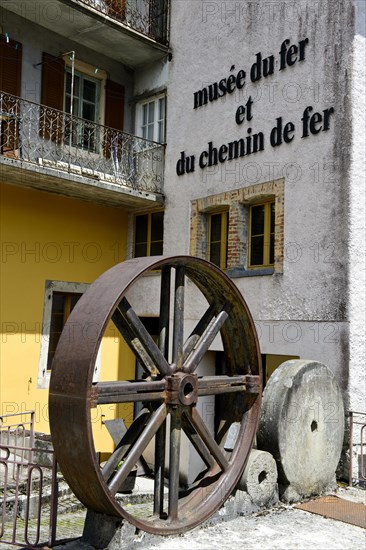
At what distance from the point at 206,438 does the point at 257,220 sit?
5.55 metres

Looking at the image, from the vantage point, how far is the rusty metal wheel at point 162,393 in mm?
5469

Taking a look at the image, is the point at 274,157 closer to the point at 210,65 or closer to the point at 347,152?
the point at 347,152

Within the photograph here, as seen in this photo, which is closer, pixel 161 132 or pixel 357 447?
pixel 357 447

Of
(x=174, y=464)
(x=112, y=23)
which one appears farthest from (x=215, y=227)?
(x=174, y=464)

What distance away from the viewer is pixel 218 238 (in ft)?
40.3

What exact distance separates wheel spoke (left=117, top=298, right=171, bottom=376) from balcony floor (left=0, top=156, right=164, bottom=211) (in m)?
5.32

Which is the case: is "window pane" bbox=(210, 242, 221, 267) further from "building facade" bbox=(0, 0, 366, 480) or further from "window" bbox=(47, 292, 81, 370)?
"window" bbox=(47, 292, 81, 370)

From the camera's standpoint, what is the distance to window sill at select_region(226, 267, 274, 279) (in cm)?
1091

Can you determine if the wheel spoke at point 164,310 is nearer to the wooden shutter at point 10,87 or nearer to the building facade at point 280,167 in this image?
the building facade at point 280,167

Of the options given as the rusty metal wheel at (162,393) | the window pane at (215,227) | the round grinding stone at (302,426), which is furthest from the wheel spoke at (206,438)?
the window pane at (215,227)

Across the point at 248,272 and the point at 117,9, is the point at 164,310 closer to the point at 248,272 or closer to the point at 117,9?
the point at 248,272

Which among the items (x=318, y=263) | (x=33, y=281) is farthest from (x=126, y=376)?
(x=318, y=263)

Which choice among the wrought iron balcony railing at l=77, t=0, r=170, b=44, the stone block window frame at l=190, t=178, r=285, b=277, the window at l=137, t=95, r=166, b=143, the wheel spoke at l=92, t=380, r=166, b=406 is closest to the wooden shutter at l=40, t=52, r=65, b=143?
the wrought iron balcony railing at l=77, t=0, r=170, b=44

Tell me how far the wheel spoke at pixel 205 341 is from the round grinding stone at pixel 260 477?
5.05 feet
